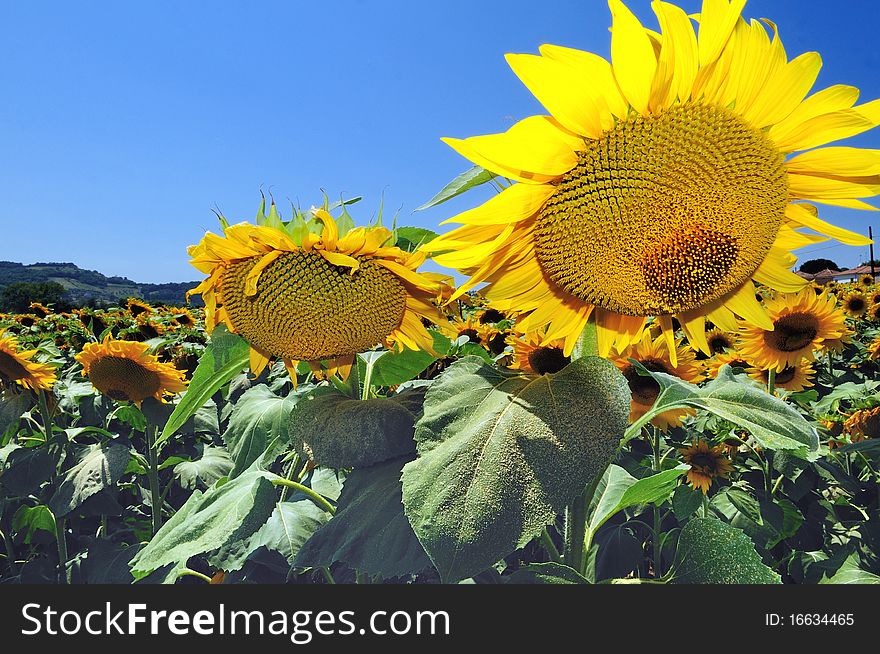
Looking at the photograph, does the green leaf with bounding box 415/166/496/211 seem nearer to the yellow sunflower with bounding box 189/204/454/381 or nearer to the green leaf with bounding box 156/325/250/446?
the yellow sunflower with bounding box 189/204/454/381

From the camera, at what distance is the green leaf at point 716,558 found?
948mm

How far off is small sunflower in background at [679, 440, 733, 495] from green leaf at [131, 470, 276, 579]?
238cm

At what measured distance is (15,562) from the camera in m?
3.60

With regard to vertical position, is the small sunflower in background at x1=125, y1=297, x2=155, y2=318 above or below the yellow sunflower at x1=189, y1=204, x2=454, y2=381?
above

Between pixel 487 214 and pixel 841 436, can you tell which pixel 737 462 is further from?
pixel 487 214

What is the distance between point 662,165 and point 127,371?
2.78 metres

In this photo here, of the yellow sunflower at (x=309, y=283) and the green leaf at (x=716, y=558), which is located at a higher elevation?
the yellow sunflower at (x=309, y=283)

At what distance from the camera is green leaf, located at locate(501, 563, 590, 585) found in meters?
0.96

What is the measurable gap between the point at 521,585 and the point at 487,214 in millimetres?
607

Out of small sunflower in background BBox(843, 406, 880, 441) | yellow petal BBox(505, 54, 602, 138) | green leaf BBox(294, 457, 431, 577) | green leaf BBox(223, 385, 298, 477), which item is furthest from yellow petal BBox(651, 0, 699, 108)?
small sunflower in background BBox(843, 406, 880, 441)

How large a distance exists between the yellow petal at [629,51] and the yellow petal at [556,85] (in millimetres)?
45

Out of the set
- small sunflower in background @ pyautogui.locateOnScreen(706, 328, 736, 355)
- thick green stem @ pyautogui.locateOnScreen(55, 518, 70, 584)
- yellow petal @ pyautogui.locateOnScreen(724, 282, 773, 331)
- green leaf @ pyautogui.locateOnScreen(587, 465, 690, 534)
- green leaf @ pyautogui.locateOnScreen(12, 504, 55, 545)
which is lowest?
thick green stem @ pyautogui.locateOnScreen(55, 518, 70, 584)

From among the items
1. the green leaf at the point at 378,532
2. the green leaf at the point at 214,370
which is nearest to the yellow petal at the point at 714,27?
the green leaf at the point at 378,532

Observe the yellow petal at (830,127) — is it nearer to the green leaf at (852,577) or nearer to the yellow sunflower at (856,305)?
the green leaf at (852,577)
